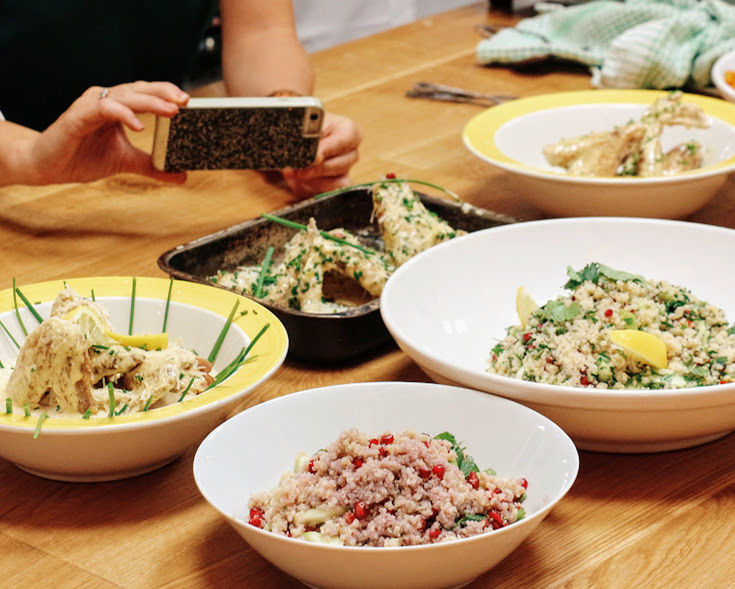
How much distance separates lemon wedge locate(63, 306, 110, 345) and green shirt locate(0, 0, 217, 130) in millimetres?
1426

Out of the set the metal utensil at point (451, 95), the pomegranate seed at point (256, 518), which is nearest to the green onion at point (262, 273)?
the pomegranate seed at point (256, 518)

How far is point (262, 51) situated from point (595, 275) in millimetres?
1386

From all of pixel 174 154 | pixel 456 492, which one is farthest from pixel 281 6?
pixel 456 492

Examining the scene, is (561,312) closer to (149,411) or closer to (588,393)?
(588,393)

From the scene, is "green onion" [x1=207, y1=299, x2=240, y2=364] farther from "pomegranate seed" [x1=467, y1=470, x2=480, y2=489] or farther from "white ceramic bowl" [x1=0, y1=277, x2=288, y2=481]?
"pomegranate seed" [x1=467, y1=470, x2=480, y2=489]

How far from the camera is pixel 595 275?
120cm

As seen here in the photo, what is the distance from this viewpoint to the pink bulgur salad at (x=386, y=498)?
0.85 meters

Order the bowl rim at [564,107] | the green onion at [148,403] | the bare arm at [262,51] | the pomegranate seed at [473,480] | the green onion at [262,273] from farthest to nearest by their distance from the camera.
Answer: the bare arm at [262,51], the bowl rim at [564,107], the green onion at [262,273], the green onion at [148,403], the pomegranate seed at [473,480]

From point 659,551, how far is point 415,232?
647mm

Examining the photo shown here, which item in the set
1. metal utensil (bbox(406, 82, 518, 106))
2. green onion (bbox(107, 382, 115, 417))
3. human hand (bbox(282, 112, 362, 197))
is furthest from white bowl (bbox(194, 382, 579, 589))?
metal utensil (bbox(406, 82, 518, 106))

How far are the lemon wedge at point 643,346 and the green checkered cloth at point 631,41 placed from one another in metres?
1.41

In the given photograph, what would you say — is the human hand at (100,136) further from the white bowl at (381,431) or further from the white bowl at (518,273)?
the white bowl at (381,431)

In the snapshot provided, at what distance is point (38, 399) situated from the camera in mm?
1015

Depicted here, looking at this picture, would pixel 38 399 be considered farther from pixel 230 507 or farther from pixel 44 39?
pixel 44 39
